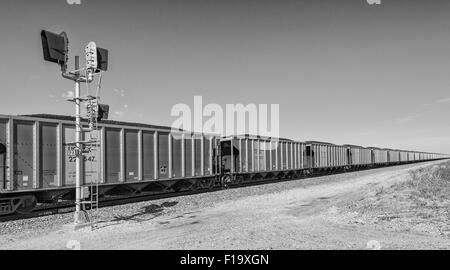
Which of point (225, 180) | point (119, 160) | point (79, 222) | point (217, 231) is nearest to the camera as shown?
point (217, 231)

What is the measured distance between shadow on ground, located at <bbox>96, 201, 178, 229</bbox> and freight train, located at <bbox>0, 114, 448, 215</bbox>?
118 cm

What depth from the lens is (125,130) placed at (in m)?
16.1

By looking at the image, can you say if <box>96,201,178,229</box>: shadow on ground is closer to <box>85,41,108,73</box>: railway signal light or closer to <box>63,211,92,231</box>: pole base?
<box>63,211,92,231</box>: pole base

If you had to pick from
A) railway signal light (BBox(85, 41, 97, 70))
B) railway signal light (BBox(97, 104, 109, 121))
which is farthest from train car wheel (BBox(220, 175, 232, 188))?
railway signal light (BBox(85, 41, 97, 70))

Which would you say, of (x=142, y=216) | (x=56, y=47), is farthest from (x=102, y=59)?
(x=142, y=216)

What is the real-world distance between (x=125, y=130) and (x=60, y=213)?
4.48 meters

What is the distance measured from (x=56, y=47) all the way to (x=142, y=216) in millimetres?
5839

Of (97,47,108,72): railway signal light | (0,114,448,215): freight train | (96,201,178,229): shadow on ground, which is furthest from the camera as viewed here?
(0,114,448,215): freight train

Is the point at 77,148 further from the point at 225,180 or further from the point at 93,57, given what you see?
the point at 225,180

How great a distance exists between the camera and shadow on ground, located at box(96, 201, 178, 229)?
11023 mm

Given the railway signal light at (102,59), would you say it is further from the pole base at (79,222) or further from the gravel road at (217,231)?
the gravel road at (217,231)

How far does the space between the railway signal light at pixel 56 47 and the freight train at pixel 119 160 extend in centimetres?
233

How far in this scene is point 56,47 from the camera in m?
9.52
